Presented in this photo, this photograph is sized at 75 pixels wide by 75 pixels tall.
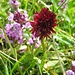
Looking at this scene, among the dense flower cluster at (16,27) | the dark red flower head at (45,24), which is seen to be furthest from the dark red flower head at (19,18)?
the dark red flower head at (45,24)

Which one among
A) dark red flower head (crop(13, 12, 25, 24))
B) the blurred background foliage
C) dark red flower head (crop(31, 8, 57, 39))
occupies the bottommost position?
the blurred background foliage

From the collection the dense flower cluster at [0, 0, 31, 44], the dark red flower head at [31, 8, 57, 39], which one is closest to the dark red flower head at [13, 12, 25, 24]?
the dense flower cluster at [0, 0, 31, 44]

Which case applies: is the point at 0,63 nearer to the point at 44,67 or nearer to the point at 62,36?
the point at 44,67

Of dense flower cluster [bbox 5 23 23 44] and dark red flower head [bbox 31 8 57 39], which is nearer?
dark red flower head [bbox 31 8 57 39]

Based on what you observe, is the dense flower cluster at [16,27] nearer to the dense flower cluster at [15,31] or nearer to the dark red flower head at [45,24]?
the dense flower cluster at [15,31]

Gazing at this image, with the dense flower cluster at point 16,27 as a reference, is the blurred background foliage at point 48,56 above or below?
below

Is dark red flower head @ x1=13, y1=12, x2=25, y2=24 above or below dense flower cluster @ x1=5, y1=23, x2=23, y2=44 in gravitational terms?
above

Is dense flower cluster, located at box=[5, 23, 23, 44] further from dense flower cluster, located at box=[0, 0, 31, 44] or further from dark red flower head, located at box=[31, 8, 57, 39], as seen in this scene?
dark red flower head, located at box=[31, 8, 57, 39]

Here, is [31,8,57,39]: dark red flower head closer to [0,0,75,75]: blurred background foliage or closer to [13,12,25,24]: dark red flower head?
[0,0,75,75]: blurred background foliage

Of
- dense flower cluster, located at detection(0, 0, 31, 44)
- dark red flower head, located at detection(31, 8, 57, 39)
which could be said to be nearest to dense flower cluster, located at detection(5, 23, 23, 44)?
dense flower cluster, located at detection(0, 0, 31, 44)

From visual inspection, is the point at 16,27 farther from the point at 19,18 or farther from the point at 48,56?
the point at 48,56

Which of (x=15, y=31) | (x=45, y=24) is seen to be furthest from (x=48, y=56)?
(x=45, y=24)
